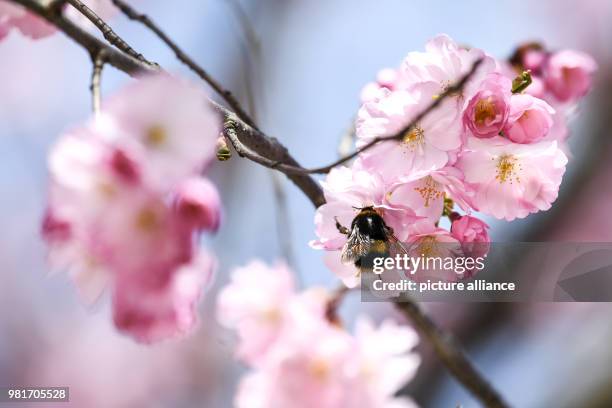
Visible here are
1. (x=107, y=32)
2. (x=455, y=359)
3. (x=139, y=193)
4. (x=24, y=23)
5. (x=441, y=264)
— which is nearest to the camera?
(x=139, y=193)

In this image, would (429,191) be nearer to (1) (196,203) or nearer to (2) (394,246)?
(2) (394,246)

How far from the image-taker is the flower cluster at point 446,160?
0.81m

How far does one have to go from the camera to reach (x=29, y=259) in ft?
6.86

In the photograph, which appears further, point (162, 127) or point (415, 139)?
point (415, 139)

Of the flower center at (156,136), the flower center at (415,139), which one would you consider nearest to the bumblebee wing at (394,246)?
the flower center at (415,139)

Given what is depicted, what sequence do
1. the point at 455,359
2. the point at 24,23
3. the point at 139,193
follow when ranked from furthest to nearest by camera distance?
the point at 455,359 → the point at 24,23 → the point at 139,193

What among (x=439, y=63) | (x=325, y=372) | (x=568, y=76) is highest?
(x=568, y=76)

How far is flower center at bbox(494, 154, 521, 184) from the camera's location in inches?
32.7

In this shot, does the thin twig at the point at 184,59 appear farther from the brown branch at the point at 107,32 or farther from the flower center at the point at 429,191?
the flower center at the point at 429,191

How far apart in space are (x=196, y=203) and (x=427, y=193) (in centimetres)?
35

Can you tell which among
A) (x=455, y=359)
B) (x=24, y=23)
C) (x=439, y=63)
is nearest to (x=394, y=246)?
(x=439, y=63)

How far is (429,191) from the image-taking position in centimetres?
83

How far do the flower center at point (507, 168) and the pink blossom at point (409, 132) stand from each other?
0.06m

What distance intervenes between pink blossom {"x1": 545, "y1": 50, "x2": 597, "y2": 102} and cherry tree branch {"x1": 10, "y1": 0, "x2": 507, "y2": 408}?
51 centimetres
